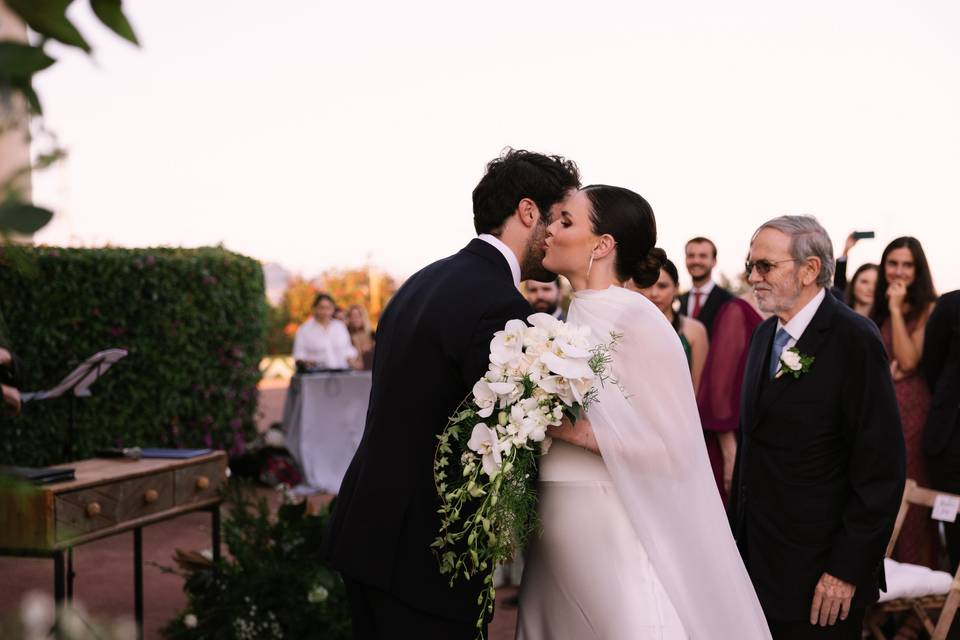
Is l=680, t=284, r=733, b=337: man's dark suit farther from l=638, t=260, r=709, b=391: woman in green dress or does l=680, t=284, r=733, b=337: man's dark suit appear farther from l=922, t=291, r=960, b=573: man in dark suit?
l=922, t=291, r=960, b=573: man in dark suit

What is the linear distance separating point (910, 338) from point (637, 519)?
4515 millimetres

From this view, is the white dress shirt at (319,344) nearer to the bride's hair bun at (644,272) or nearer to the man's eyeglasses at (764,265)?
the bride's hair bun at (644,272)

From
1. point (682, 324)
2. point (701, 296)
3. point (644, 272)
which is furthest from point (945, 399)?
point (644, 272)

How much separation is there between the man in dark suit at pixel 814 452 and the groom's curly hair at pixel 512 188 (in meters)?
0.79

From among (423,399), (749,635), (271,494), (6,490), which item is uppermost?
(6,490)

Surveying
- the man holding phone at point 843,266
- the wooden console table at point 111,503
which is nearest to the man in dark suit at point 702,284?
the man holding phone at point 843,266

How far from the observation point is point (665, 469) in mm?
2871

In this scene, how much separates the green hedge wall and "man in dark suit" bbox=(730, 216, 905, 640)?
6535 millimetres

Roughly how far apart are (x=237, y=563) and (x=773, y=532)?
322 centimetres

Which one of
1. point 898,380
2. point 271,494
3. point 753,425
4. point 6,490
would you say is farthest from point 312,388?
point 6,490

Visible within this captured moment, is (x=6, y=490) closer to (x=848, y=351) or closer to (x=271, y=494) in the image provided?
(x=848, y=351)

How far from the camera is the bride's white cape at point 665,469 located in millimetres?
2795

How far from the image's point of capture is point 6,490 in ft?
1.60

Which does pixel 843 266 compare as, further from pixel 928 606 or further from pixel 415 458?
pixel 415 458
